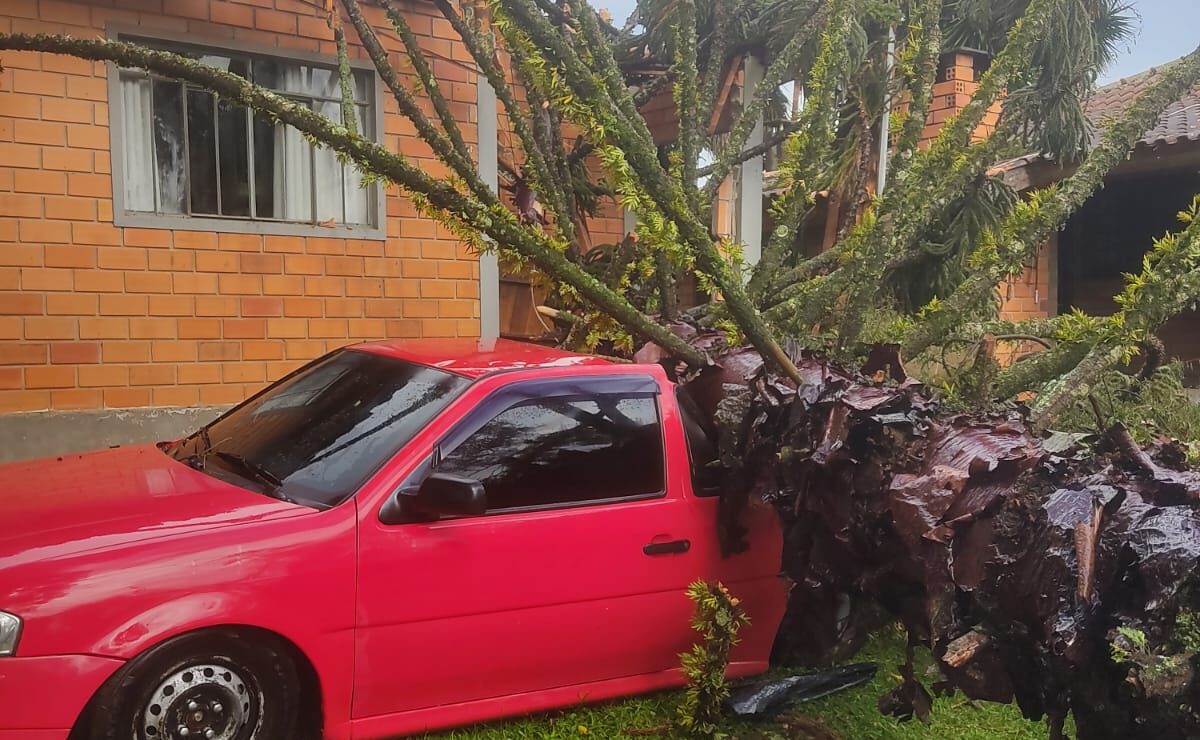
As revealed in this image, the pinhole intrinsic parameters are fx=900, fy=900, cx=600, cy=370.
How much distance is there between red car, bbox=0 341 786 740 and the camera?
2645 millimetres

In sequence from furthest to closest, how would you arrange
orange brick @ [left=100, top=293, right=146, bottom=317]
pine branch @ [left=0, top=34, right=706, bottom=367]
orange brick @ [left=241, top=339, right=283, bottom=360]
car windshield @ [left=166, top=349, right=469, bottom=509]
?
1. orange brick @ [left=241, top=339, right=283, bottom=360]
2. orange brick @ [left=100, top=293, right=146, bottom=317]
3. pine branch @ [left=0, top=34, right=706, bottom=367]
4. car windshield @ [left=166, top=349, right=469, bottom=509]

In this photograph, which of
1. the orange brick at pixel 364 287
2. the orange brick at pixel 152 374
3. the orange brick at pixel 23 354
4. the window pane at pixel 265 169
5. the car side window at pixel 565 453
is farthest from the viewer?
the orange brick at pixel 364 287

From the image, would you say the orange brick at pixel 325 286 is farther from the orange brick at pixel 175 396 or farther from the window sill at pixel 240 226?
the orange brick at pixel 175 396

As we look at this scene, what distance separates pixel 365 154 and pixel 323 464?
1390 millimetres

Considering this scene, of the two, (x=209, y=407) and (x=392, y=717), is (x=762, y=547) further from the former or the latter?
(x=209, y=407)

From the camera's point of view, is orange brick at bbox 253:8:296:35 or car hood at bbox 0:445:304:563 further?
orange brick at bbox 253:8:296:35

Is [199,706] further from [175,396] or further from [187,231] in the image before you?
[187,231]

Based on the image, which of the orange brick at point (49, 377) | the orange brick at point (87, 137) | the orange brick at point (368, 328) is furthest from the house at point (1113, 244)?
the orange brick at point (49, 377)

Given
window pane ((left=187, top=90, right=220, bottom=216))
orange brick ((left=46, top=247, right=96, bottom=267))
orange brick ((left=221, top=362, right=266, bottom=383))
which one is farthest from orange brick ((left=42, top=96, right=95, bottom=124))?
orange brick ((left=221, top=362, right=266, bottom=383))

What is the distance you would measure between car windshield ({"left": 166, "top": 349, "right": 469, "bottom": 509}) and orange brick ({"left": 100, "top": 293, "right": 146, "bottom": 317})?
7.27ft

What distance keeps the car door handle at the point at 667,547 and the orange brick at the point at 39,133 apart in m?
4.48

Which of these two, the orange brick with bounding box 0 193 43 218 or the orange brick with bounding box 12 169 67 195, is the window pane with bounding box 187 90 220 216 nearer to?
the orange brick with bounding box 12 169 67 195

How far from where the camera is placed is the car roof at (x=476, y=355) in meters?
3.58

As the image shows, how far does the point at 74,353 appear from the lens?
5590mm
